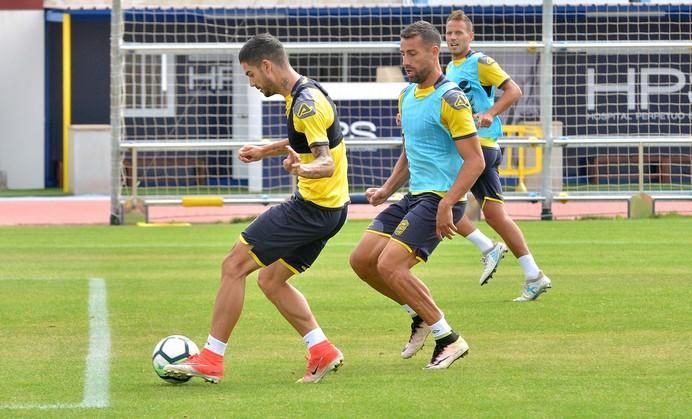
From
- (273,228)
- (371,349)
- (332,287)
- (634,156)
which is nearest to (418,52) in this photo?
(273,228)

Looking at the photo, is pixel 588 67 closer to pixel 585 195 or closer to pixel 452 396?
pixel 585 195

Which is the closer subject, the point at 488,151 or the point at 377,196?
the point at 377,196

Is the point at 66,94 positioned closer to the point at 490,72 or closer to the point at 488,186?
the point at 490,72

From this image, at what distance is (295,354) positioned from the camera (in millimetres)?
8891

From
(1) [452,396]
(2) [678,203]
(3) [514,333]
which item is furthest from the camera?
(2) [678,203]

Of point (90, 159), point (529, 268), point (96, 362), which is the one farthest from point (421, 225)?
point (90, 159)

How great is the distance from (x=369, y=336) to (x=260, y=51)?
2.56 metres

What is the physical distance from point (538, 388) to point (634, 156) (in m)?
17.7

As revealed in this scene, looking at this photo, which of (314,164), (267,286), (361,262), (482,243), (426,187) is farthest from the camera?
(482,243)

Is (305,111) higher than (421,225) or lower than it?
higher

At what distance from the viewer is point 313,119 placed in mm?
7691

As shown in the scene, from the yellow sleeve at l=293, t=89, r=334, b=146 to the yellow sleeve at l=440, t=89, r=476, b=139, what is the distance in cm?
85

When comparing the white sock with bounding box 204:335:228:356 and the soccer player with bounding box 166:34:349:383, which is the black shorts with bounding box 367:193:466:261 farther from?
the white sock with bounding box 204:335:228:356

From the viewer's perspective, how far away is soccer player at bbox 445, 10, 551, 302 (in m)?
11.5
